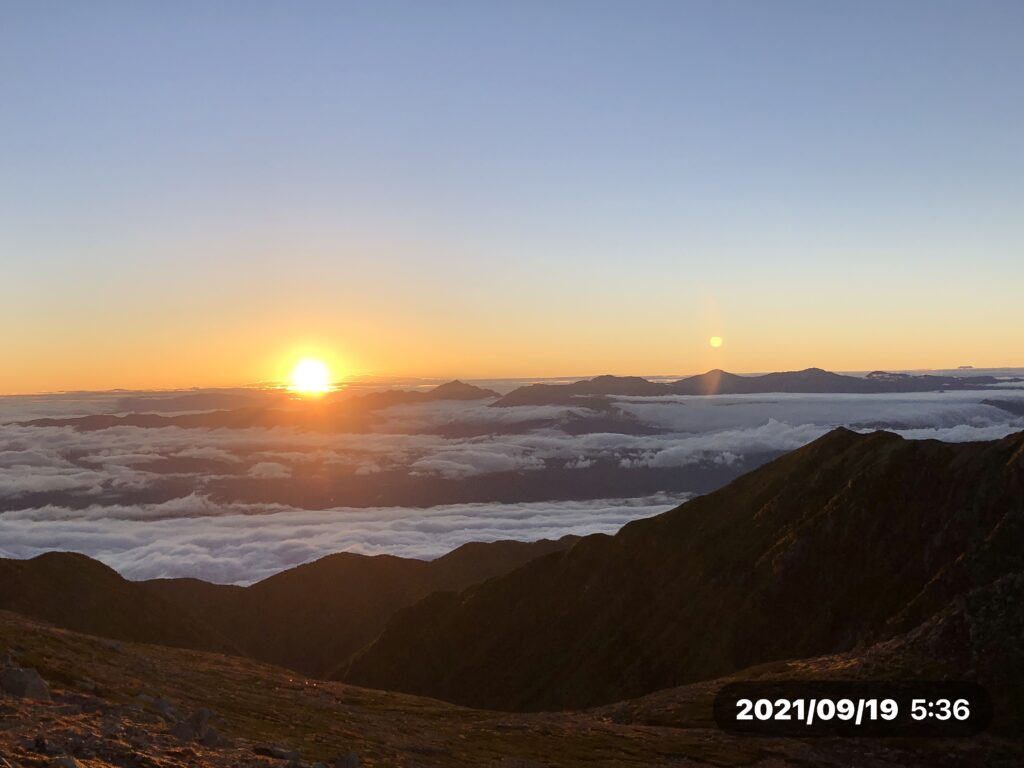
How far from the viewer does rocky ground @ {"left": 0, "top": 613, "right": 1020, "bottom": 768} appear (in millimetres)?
30062

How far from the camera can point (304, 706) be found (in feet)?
225

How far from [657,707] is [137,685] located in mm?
61308

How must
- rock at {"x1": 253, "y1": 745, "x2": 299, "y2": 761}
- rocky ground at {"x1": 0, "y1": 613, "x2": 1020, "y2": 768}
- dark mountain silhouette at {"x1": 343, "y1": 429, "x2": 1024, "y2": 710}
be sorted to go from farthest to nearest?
dark mountain silhouette at {"x1": 343, "y1": 429, "x2": 1024, "y2": 710}, rock at {"x1": 253, "y1": 745, "x2": 299, "y2": 761}, rocky ground at {"x1": 0, "y1": 613, "x2": 1020, "y2": 768}

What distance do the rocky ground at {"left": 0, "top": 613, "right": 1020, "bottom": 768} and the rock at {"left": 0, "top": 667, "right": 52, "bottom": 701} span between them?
2.4 inches

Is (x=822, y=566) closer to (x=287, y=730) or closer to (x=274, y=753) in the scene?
(x=287, y=730)

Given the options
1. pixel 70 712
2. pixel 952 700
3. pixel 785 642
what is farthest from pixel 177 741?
pixel 785 642

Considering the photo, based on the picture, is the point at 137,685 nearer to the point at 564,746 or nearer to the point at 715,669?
the point at 564,746

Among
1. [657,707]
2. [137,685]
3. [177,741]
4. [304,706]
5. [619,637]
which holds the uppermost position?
[177,741]

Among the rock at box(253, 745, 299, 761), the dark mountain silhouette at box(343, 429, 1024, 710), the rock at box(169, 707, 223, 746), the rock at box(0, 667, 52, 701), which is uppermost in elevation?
the rock at box(0, 667, 52, 701)

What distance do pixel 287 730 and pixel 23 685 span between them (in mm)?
22136

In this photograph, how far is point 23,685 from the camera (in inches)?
1334

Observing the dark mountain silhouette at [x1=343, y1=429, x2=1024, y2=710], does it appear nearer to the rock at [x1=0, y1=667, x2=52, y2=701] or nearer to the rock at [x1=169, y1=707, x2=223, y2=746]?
the rock at [x1=169, y1=707, x2=223, y2=746]

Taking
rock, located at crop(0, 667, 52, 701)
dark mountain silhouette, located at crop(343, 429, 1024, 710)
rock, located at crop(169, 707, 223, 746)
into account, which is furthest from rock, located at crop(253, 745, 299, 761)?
dark mountain silhouette, located at crop(343, 429, 1024, 710)

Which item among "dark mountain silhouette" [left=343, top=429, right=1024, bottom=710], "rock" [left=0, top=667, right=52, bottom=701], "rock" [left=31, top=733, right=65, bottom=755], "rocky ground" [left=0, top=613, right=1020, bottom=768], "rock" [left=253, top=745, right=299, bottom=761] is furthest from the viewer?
"dark mountain silhouette" [left=343, top=429, right=1024, bottom=710]
